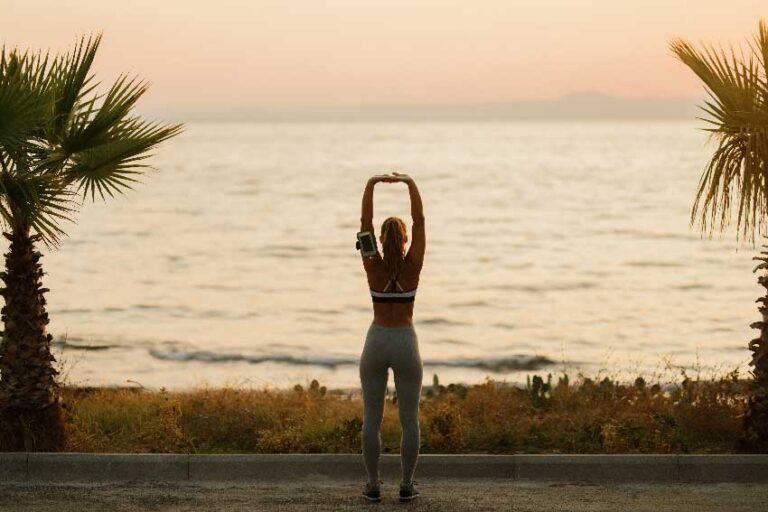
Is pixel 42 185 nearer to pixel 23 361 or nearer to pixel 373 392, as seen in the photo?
pixel 23 361

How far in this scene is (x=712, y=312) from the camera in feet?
99.3

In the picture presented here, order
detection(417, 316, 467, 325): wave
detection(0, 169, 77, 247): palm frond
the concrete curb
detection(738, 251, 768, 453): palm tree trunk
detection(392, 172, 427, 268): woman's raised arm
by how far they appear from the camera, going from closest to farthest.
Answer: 1. detection(392, 172, 427, 268): woman's raised arm
2. the concrete curb
3. detection(0, 169, 77, 247): palm frond
4. detection(738, 251, 768, 453): palm tree trunk
5. detection(417, 316, 467, 325): wave

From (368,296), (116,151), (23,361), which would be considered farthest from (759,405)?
(368,296)

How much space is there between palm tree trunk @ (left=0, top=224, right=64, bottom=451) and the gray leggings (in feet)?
9.78

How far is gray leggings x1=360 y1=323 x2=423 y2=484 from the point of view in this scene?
785 cm

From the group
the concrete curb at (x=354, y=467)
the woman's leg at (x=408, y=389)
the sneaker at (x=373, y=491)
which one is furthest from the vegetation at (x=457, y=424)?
the woman's leg at (x=408, y=389)

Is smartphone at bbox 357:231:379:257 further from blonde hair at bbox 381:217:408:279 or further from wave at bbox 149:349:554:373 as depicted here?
wave at bbox 149:349:554:373

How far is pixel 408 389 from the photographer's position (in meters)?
7.93

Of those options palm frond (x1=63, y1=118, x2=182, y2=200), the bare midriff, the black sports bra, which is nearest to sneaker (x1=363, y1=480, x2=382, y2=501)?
the bare midriff

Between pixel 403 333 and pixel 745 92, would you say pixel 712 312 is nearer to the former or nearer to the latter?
pixel 745 92

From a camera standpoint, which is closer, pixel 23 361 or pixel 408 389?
pixel 408 389

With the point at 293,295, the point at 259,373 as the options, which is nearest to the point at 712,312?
the point at 293,295

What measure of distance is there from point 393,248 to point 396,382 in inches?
35.6

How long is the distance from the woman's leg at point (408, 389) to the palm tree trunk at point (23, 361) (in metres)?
3.20
